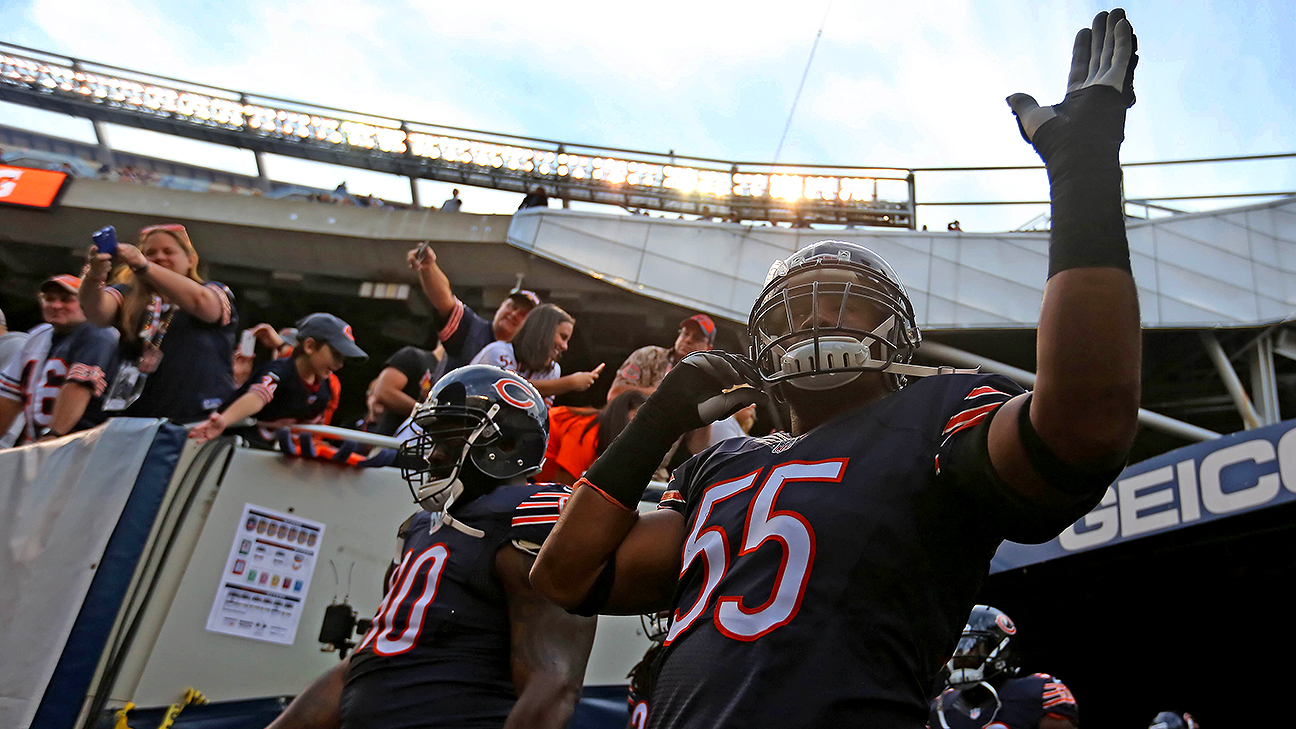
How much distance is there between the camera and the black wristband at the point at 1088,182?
1.27m

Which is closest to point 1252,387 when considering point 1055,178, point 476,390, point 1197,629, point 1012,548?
point 1197,629

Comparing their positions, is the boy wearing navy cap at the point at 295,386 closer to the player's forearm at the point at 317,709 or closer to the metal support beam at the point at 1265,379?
the player's forearm at the point at 317,709

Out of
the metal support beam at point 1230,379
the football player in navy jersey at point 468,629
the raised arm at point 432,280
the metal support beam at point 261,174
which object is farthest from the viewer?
the metal support beam at point 261,174

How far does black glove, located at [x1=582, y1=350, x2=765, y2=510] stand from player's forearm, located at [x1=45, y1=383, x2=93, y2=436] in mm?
4870

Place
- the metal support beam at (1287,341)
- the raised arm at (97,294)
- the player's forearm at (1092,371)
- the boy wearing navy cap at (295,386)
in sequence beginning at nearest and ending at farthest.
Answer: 1. the player's forearm at (1092,371)
2. the raised arm at (97,294)
3. the boy wearing navy cap at (295,386)
4. the metal support beam at (1287,341)

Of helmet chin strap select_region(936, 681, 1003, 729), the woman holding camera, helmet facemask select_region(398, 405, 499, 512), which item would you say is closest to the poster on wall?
the woman holding camera

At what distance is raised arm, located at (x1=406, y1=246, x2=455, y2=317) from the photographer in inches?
240

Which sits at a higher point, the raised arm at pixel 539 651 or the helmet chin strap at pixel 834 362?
the helmet chin strap at pixel 834 362

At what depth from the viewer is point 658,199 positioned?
1581 cm

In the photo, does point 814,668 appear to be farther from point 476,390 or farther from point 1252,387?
point 1252,387

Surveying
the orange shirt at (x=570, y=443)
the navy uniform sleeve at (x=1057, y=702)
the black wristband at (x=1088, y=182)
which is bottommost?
the navy uniform sleeve at (x=1057, y=702)

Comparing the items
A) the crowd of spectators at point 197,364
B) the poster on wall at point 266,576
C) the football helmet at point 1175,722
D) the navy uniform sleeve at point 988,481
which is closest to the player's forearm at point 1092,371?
the navy uniform sleeve at point 988,481

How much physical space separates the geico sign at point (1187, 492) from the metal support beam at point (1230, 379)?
6.53m

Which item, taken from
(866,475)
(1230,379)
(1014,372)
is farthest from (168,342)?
(1230,379)
